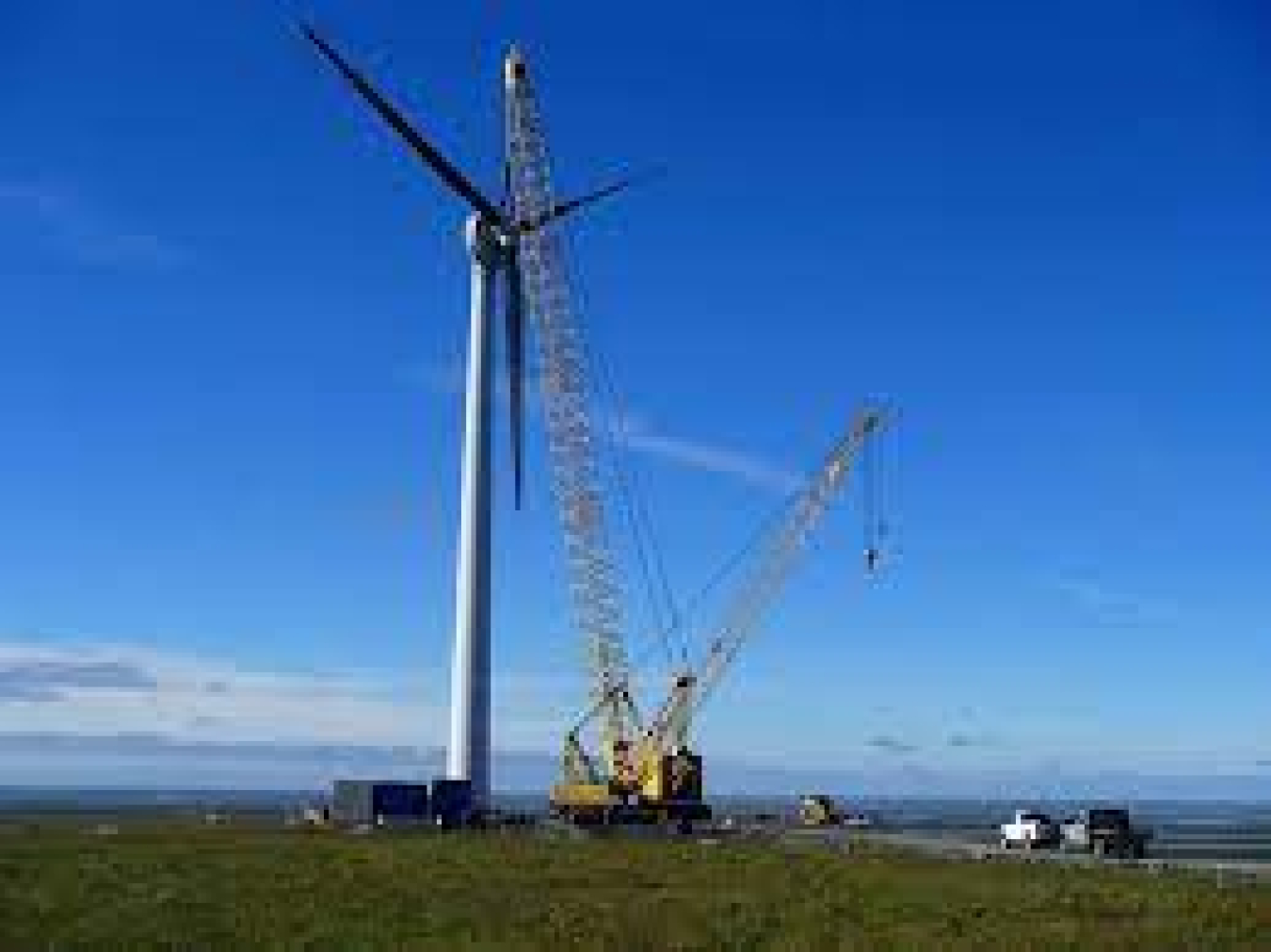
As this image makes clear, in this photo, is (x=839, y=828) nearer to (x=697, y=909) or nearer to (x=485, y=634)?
(x=485, y=634)

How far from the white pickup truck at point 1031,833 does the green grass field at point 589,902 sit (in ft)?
73.9

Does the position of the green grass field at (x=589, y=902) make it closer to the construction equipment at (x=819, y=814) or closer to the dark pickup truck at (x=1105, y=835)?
the dark pickup truck at (x=1105, y=835)

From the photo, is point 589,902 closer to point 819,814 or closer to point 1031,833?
point 1031,833

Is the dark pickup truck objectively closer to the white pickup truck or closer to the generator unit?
the white pickup truck

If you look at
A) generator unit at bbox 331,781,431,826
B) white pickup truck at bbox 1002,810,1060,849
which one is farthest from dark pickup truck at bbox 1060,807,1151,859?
generator unit at bbox 331,781,431,826

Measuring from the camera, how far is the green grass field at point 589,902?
5391cm

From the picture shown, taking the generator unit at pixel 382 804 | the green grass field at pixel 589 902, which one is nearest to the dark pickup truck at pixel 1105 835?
the green grass field at pixel 589 902

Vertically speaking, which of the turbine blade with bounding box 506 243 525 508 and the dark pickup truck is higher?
the turbine blade with bounding box 506 243 525 508

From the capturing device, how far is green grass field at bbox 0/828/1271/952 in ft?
177

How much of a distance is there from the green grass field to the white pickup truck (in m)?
22.5

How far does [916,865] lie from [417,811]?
6117 cm

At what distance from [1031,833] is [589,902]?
60.0 m

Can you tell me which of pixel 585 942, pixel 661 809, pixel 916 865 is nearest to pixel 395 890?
pixel 585 942

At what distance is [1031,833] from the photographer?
121562mm
